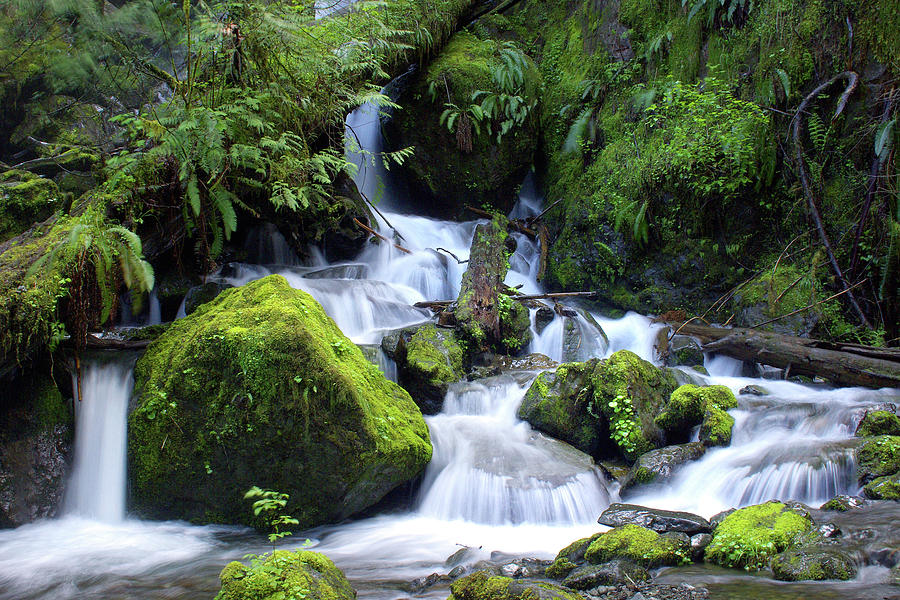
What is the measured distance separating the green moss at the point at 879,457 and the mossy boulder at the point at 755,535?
1.27 meters

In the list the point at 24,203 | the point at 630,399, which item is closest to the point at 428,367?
the point at 630,399

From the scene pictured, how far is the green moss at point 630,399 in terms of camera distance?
19.5 ft

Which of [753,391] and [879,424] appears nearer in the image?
[879,424]

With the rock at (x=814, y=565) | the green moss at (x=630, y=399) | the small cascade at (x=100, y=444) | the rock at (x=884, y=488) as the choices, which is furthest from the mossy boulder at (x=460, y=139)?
the rock at (x=814, y=565)

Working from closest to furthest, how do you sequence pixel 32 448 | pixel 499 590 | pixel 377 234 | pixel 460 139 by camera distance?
1. pixel 499 590
2. pixel 32 448
3. pixel 377 234
4. pixel 460 139

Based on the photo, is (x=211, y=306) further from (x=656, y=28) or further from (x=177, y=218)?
(x=656, y=28)

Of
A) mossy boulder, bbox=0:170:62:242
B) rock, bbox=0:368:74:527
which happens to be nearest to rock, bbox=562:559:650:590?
rock, bbox=0:368:74:527

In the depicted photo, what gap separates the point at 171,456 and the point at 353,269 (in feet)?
18.8

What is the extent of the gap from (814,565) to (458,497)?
121 inches

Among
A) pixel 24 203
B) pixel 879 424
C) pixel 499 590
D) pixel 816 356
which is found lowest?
pixel 499 590

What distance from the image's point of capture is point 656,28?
12094mm

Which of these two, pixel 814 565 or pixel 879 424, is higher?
pixel 879 424

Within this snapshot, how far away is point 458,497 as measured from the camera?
5.49m

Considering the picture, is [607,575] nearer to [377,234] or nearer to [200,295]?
[200,295]
